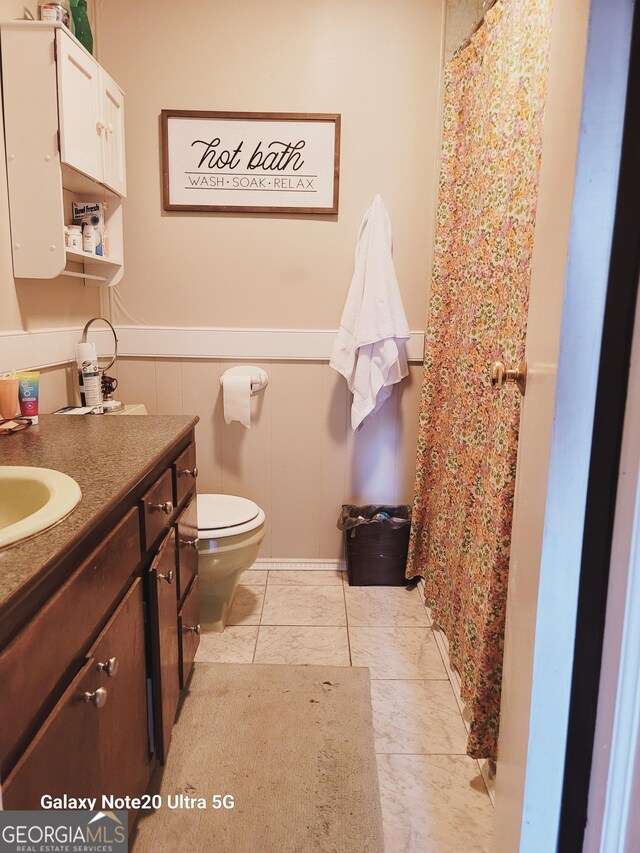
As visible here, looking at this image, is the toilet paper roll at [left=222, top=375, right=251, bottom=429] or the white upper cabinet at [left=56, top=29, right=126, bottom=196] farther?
the toilet paper roll at [left=222, top=375, right=251, bottom=429]

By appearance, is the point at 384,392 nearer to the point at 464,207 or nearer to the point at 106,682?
the point at 464,207

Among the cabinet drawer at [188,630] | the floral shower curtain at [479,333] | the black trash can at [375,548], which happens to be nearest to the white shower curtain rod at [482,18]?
the floral shower curtain at [479,333]

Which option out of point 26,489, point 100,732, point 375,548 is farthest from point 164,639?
point 375,548

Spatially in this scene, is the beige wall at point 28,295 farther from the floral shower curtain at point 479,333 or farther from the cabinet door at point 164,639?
the floral shower curtain at point 479,333

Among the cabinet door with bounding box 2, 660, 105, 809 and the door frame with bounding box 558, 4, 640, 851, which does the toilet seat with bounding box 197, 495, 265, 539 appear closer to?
the cabinet door with bounding box 2, 660, 105, 809

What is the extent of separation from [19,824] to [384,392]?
193 centimetres

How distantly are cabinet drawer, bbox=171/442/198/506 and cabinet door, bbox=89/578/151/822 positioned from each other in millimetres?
359

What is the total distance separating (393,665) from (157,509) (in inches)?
42.3

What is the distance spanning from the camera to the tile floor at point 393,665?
1325 mm

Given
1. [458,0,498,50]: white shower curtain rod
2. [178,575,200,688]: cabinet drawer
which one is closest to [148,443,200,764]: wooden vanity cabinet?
[178,575,200,688]: cabinet drawer

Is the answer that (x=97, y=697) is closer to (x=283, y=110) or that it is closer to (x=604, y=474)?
(x=604, y=474)

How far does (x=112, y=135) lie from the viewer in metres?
1.95

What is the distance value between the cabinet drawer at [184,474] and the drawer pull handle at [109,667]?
0.57m

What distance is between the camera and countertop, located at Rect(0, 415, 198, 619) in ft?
2.32
